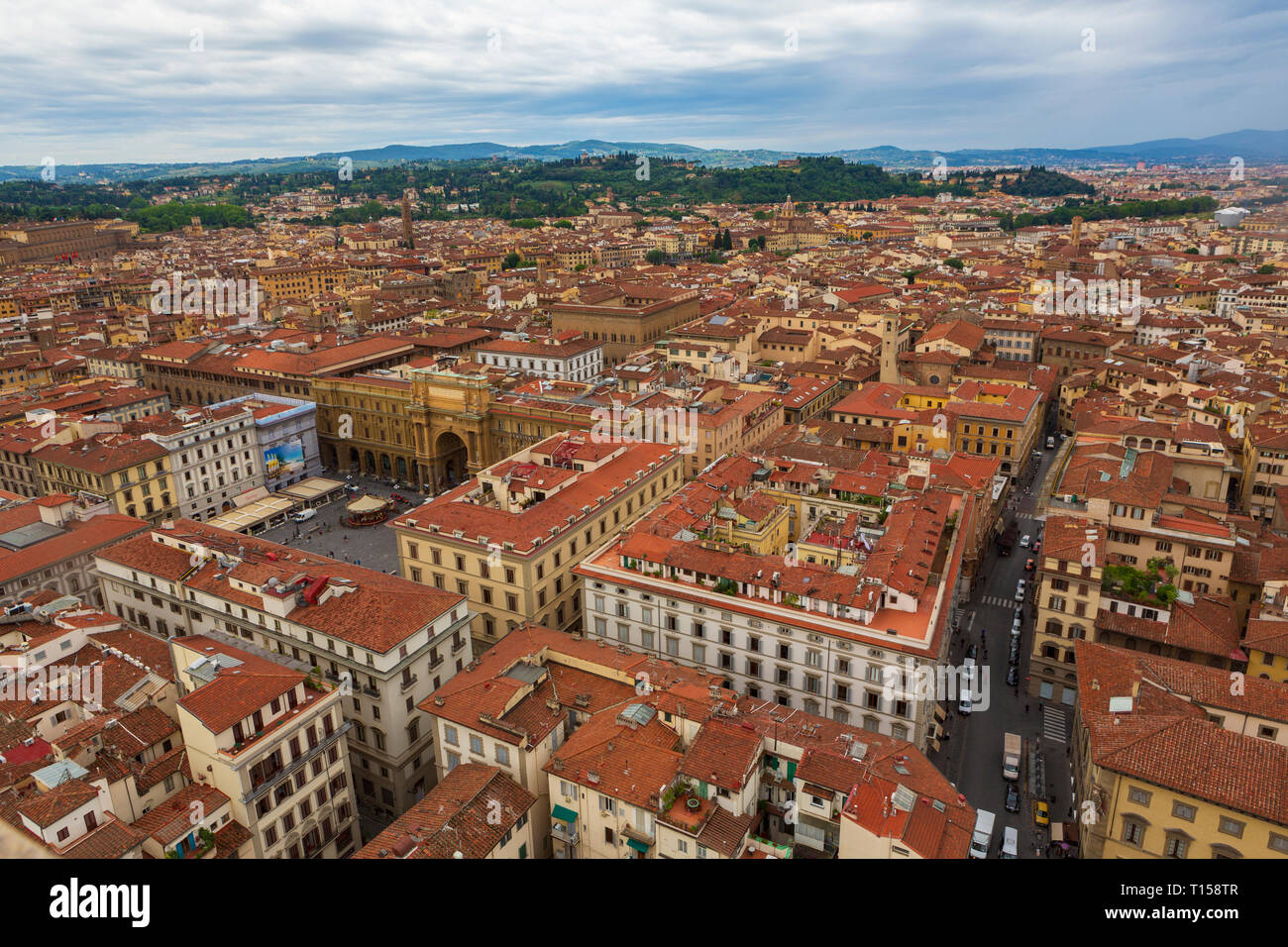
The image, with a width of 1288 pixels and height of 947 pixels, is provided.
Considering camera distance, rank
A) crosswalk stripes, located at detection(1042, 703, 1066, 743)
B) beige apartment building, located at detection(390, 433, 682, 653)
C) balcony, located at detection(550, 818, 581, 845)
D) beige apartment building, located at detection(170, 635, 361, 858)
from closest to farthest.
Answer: beige apartment building, located at detection(170, 635, 361, 858) < balcony, located at detection(550, 818, 581, 845) < crosswalk stripes, located at detection(1042, 703, 1066, 743) < beige apartment building, located at detection(390, 433, 682, 653)

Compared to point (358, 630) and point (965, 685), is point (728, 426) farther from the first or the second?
point (358, 630)

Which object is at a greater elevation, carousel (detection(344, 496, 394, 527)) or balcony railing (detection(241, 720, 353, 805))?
balcony railing (detection(241, 720, 353, 805))

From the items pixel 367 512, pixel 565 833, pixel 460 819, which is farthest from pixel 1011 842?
pixel 367 512

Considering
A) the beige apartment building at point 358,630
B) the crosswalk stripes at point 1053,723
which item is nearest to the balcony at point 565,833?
the beige apartment building at point 358,630

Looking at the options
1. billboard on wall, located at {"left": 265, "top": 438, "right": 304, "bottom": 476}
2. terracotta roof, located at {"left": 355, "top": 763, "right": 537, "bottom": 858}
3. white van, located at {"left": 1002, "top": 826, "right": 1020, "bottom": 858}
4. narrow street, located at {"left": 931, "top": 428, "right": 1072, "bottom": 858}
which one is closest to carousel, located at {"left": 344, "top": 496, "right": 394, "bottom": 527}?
billboard on wall, located at {"left": 265, "top": 438, "right": 304, "bottom": 476}

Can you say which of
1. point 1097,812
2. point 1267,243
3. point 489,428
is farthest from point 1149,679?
point 1267,243

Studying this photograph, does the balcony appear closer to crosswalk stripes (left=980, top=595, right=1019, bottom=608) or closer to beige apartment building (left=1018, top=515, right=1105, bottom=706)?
beige apartment building (left=1018, top=515, right=1105, bottom=706)
